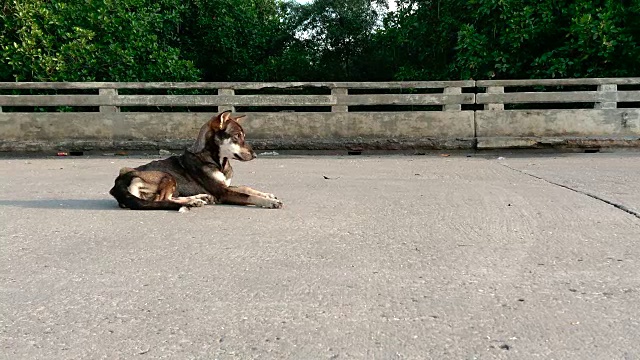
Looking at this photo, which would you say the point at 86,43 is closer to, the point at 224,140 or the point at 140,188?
the point at 224,140

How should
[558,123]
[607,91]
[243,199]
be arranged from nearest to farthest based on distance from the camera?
[243,199], [607,91], [558,123]

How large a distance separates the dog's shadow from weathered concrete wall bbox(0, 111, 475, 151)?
5.81m

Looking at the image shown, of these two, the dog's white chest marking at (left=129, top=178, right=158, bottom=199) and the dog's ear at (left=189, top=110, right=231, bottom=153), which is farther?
the dog's ear at (left=189, top=110, right=231, bottom=153)

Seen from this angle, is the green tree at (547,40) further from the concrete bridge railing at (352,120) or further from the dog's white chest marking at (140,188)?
the dog's white chest marking at (140,188)

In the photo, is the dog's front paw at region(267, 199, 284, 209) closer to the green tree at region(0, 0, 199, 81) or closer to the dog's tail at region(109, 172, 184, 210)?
the dog's tail at region(109, 172, 184, 210)

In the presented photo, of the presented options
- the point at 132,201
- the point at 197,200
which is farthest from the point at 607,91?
the point at 132,201

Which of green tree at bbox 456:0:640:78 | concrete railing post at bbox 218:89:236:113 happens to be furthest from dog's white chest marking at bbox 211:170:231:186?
green tree at bbox 456:0:640:78

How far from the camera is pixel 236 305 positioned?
3668 millimetres

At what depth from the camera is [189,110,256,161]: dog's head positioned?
23.4 feet

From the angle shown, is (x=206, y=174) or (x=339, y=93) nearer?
(x=206, y=174)

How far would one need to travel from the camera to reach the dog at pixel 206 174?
6832 millimetres

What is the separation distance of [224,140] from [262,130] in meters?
6.28

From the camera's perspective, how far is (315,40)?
22109 millimetres

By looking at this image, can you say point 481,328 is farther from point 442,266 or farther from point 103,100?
point 103,100
